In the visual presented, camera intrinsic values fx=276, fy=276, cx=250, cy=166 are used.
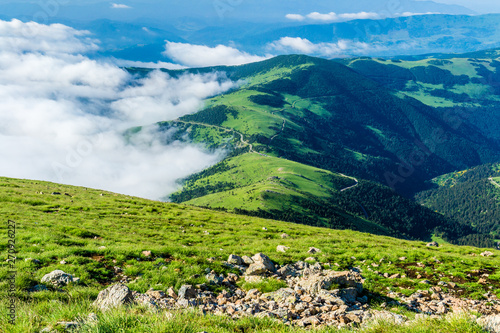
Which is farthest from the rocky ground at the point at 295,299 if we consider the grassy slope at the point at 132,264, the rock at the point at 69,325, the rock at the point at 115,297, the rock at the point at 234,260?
the rock at the point at 69,325

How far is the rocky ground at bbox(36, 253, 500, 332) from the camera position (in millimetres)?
9656

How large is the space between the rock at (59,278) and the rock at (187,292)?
181 inches

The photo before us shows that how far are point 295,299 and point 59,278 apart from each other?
10.2 meters

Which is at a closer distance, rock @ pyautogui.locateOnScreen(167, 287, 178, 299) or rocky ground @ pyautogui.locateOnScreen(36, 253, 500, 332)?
rocky ground @ pyautogui.locateOnScreen(36, 253, 500, 332)

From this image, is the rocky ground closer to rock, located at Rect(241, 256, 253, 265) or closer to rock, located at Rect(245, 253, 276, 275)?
rock, located at Rect(245, 253, 276, 275)

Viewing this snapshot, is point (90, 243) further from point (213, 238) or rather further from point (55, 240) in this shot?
point (213, 238)

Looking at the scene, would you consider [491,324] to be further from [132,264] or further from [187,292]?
[132,264]

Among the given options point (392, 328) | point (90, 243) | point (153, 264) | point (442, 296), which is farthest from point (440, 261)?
point (90, 243)

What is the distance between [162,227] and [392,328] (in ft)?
90.5

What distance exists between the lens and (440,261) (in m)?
21.5

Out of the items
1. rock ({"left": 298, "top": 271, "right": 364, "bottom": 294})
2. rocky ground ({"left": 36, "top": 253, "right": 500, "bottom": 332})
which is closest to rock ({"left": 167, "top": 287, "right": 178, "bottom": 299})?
rocky ground ({"left": 36, "top": 253, "right": 500, "bottom": 332})

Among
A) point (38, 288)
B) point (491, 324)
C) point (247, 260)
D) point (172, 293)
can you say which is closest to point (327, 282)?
point (247, 260)

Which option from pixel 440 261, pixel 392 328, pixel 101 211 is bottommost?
pixel 440 261

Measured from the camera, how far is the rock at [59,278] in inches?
457
